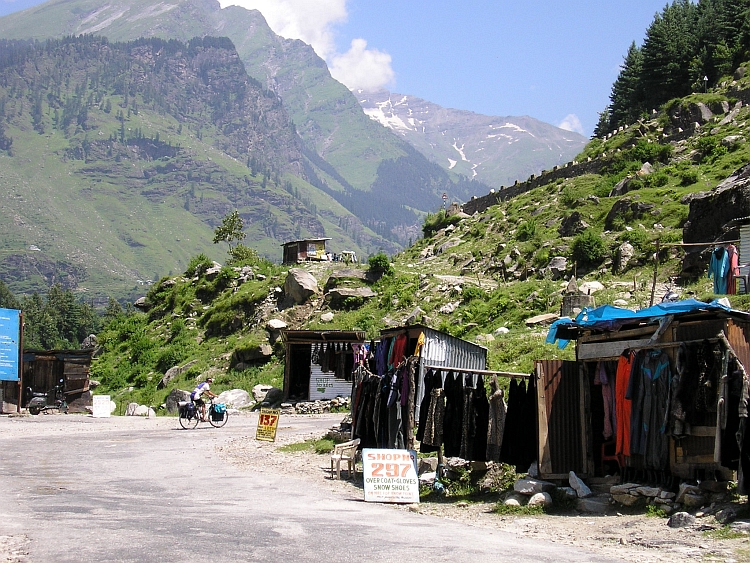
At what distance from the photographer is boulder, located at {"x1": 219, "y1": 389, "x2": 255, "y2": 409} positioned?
4131cm

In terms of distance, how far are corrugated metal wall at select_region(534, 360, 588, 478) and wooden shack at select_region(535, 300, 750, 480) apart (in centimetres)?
2

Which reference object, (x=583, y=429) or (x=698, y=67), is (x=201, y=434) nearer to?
(x=583, y=429)

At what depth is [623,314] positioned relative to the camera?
1492 cm

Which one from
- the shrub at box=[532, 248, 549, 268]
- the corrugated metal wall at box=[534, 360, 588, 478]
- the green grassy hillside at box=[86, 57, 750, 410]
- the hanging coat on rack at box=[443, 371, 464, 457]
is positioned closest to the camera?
the corrugated metal wall at box=[534, 360, 588, 478]

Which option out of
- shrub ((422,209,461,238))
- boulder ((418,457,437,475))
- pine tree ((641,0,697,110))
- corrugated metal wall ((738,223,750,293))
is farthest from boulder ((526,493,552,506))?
pine tree ((641,0,697,110))

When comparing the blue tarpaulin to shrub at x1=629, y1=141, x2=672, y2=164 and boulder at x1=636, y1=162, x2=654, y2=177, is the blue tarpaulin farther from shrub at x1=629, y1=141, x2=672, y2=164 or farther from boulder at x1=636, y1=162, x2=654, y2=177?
shrub at x1=629, y1=141, x2=672, y2=164

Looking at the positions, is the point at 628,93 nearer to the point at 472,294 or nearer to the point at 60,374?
the point at 472,294

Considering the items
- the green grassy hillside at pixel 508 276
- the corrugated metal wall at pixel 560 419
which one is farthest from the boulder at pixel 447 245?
the corrugated metal wall at pixel 560 419

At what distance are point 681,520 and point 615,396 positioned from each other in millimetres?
3121

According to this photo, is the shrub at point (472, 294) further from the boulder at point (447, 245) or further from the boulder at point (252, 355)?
the boulder at point (447, 245)

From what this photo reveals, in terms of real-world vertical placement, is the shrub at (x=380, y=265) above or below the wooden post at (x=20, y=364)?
above

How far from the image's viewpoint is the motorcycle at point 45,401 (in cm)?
3994

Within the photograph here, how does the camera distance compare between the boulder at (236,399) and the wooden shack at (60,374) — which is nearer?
the boulder at (236,399)

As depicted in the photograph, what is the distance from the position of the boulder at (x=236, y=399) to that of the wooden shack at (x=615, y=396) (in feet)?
89.0
